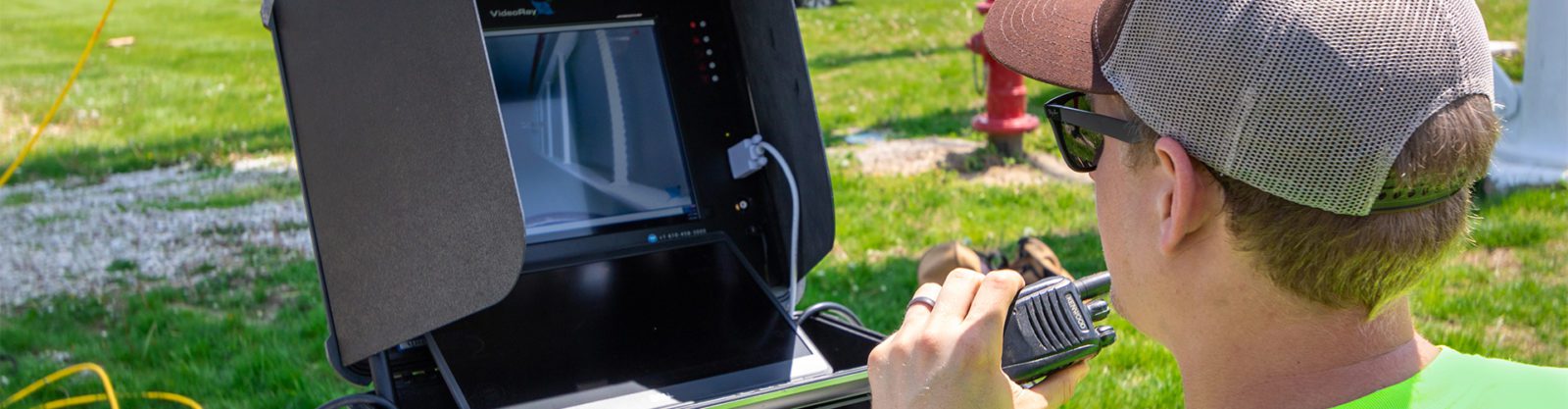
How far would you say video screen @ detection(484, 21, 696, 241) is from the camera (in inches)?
76.1

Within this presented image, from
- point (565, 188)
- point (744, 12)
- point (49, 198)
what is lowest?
point (49, 198)

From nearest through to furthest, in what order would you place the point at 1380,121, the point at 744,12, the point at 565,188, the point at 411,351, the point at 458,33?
the point at 1380,121, the point at 458,33, the point at 411,351, the point at 565,188, the point at 744,12

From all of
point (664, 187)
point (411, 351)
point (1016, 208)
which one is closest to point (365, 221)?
point (411, 351)

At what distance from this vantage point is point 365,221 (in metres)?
1.65

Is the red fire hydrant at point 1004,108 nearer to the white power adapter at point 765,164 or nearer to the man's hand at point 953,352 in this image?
the white power adapter at point 765,164

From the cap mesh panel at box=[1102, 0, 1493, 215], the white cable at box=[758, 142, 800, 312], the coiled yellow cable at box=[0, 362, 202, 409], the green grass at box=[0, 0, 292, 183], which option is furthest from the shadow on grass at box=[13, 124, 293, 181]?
the cap mesh panel at box=[1102, 0, 1493, 215]

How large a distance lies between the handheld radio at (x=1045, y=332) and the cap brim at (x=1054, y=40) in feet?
0.93

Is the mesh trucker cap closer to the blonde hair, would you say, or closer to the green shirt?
the blonde hair

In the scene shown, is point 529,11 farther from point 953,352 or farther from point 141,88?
point 141,88

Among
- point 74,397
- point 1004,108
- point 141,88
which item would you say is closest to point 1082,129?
point 74,397

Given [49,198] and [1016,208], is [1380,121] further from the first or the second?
[49,198]

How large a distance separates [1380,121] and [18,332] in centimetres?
412

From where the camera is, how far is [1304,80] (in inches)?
38.0

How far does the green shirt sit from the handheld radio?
35cm
